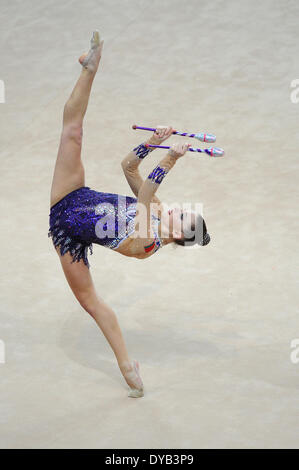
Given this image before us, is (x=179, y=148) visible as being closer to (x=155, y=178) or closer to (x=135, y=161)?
(x=155, y=178)

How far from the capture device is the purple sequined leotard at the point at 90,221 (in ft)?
9.43

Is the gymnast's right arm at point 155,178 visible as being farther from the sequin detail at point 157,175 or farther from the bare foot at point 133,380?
the bare foot at point 133,380

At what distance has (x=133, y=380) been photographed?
9.71 feet

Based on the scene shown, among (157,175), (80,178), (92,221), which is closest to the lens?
(157,175)

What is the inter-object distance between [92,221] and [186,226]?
1.27 ft

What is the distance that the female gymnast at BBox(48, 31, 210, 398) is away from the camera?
2879 millimetres

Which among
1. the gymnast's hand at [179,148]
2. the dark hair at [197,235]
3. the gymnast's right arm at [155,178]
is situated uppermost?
the gymnast's hand at [179,148]

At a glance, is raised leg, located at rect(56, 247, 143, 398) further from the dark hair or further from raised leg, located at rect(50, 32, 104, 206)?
the dark hair

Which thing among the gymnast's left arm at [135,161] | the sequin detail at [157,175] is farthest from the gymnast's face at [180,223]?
the sequin detail at [157,175]

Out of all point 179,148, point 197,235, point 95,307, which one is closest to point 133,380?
point 95,307

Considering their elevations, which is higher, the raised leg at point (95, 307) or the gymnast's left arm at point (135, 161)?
the gymnast's left arm at point (135, 161)

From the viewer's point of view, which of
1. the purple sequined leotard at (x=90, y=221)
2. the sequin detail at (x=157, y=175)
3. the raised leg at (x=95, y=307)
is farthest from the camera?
the raised leg at (x=95, y=307)

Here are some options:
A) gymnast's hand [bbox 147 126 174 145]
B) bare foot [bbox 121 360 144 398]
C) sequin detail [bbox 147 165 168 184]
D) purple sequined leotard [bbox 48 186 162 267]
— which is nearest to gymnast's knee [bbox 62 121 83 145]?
purple sequined leotard [bbox 48 186 162 267]
